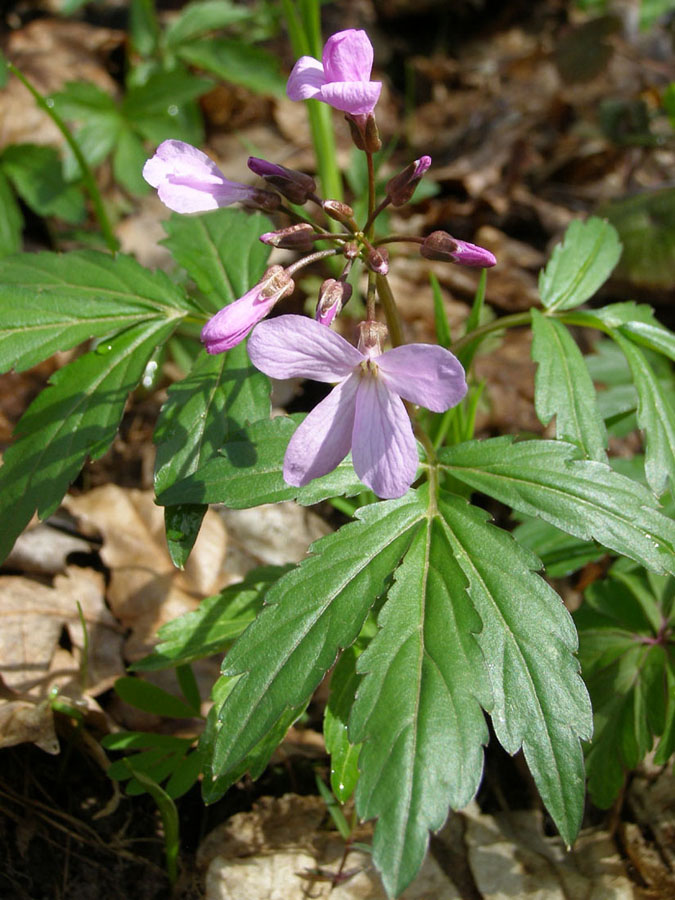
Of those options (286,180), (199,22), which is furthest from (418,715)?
(199,22)

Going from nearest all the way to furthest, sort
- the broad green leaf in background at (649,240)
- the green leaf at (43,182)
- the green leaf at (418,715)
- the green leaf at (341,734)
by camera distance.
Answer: the green leaf at (418,715) < the green leaf at (341,734) < the green leaf at (43,182) < the broad green leaf in background at (649,240)

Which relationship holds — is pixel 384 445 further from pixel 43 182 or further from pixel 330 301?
pixel 43 182

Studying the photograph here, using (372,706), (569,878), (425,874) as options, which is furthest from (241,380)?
(569,878)

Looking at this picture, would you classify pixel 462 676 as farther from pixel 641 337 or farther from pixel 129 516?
pixel 129 516

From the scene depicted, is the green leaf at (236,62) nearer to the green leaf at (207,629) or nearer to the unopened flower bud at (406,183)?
the unopened flower bud at (406,183)

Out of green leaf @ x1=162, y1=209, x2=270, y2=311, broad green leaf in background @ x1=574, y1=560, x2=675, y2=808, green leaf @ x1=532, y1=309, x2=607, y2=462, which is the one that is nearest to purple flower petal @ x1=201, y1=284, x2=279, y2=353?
green leaf @ x1=162, y1=209, x2=270, y2=311

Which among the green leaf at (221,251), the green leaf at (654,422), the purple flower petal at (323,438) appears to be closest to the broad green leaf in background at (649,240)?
the green leaf at (654,422)
